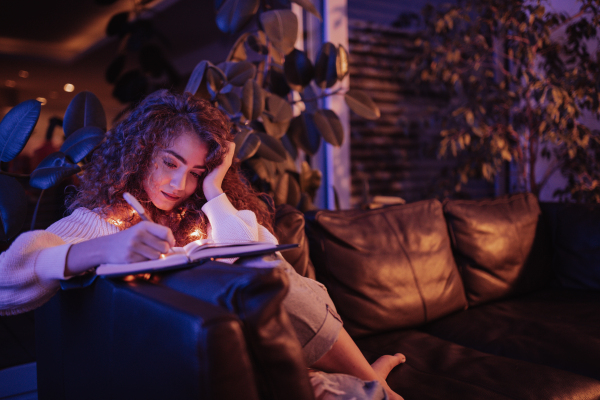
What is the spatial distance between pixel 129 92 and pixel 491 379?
1.92m

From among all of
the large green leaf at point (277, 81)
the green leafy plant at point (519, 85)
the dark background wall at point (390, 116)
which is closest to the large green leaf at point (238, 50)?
the large green leaf at point (277, 81)

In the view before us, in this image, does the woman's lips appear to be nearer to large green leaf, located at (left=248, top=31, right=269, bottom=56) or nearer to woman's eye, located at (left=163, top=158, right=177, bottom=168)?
woman's eye, located at (left=163, top=158, right=177, bottom=168)

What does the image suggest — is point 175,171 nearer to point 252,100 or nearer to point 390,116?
point 252,100

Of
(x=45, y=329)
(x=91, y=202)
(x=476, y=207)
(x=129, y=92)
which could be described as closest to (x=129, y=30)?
(x=129, y=92)

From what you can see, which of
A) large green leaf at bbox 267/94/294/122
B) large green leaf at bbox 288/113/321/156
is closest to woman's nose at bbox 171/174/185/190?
large green leaf at bbox 267/94/294/122

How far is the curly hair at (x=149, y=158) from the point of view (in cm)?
124

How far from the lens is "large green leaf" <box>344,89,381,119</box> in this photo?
1925 mm

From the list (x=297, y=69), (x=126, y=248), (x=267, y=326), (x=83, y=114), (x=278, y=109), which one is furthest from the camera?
(x=297, y=69)

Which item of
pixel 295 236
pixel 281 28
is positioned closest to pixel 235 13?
pixel 281 28

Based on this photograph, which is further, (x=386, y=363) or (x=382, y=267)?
(x=382, y=267)

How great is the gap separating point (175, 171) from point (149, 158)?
3.8 inches

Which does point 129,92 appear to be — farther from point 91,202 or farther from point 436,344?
point 436,344

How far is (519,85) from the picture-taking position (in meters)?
2.70

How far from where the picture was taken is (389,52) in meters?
2.99
